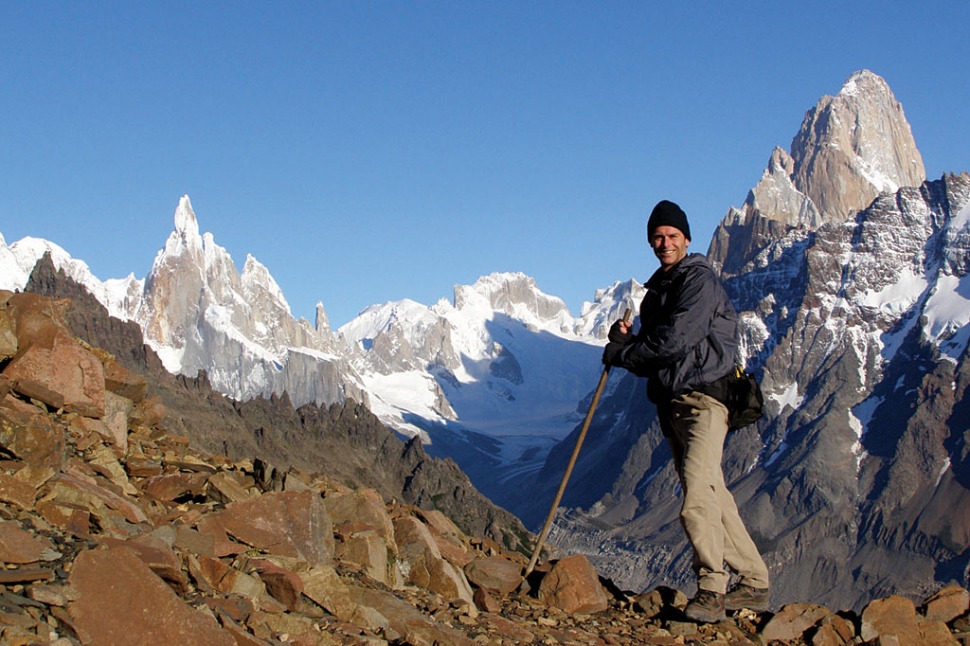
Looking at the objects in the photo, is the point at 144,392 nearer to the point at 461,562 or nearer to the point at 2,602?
the point at 461,562

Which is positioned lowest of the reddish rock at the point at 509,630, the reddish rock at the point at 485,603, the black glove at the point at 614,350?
the reddish rock at the point at 509,630

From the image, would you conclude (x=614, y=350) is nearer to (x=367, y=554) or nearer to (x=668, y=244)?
(x=668, y=244)

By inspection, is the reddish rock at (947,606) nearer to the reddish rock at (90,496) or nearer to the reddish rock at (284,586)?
the reddish rock at (284,586)

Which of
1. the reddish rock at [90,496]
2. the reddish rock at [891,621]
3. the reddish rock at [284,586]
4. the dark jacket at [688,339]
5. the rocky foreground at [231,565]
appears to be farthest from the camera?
the reddish rock at [891,621]

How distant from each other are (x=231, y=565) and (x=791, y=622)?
6737mm

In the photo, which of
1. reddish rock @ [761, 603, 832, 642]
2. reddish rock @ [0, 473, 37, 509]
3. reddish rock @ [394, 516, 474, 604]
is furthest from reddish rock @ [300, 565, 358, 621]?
reddish rock @ [761, 603, 832, 642]

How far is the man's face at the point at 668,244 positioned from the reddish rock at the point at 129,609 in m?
6.89

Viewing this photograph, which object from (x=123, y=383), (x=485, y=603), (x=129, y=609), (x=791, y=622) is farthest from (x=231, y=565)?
(x=123, y=383)

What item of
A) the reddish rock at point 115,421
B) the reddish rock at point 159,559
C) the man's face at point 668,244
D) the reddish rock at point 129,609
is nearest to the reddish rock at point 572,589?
the man's face at point 668,244

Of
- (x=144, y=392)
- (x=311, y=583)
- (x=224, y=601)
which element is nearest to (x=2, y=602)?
(x=224, y=601)

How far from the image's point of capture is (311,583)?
1052 cm

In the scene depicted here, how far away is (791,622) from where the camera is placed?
12.6 m

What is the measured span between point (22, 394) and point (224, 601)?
5374mm

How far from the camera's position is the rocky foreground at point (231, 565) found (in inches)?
335
